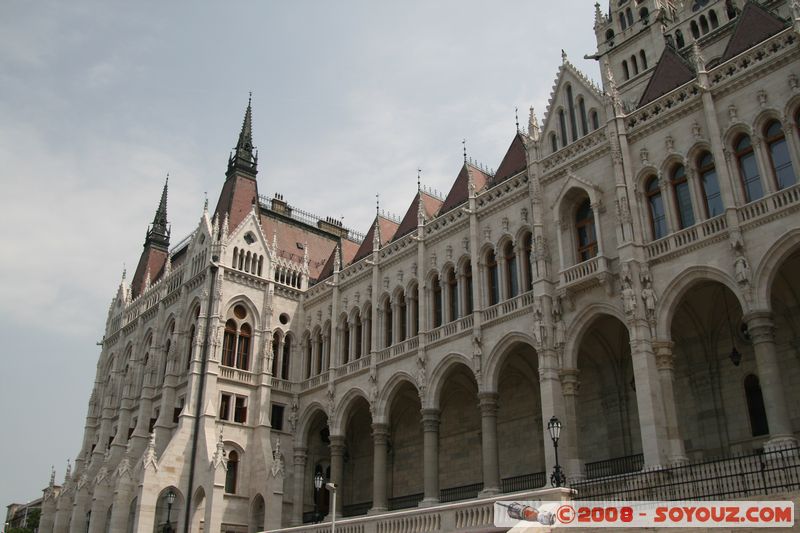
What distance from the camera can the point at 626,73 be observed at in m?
36.5

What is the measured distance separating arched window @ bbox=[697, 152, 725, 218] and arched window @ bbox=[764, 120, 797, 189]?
1714mm

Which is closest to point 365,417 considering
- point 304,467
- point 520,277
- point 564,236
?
point 304,467

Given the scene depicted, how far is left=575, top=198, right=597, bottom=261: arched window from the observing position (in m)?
27.6

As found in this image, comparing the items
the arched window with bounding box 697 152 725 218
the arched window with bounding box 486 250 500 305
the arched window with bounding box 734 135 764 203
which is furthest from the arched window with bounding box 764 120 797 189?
the arched window with bounding box 486 250 500 305

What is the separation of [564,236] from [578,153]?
309 centimetres

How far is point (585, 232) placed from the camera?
28188 millimetres

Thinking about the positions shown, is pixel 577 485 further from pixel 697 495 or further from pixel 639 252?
pixel 639 252

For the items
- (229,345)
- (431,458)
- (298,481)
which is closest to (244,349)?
(229,345)

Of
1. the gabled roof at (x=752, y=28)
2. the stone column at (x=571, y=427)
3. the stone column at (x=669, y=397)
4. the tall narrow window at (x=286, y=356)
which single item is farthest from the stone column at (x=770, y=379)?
the tall narrow window at (x=286, y=356)

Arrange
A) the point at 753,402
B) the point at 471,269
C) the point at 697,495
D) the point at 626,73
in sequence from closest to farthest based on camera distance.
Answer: the point at 697,495 < the point at 753,402 < the point at 471,269 < the point at 626,73

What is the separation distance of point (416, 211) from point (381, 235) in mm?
3205

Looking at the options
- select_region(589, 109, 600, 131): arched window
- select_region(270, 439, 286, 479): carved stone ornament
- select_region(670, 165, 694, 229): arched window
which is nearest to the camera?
select_region(670, 165, 694, 229): arched window

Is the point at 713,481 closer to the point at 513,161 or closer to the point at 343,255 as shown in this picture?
the point at 513,161

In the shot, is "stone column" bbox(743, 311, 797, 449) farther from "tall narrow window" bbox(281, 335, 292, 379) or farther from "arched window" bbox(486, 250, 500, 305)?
"tall narrow window" bbox(281, 335, 292, 379)
